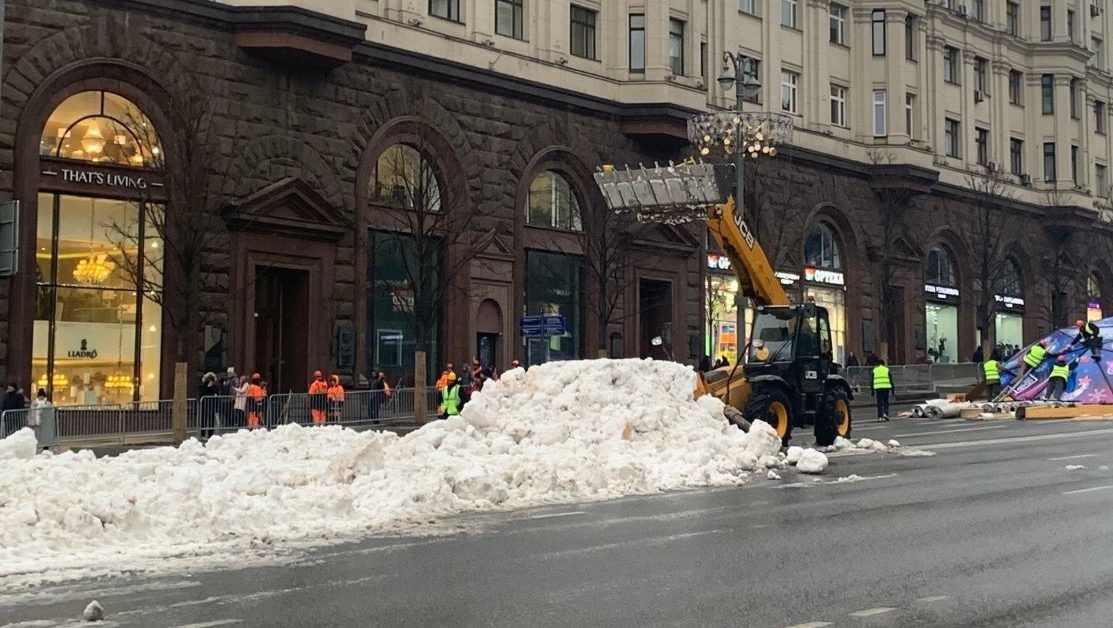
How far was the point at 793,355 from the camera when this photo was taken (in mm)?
24234

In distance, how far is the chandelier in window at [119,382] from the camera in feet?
100

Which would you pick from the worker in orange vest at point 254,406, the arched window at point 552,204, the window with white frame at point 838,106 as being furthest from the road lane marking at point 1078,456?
the window with white frame at point 838,106

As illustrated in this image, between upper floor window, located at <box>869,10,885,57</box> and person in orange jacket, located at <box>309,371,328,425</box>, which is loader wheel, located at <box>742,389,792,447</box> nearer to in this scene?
person in orange jacket, located at <box>309,371,328,425</box>

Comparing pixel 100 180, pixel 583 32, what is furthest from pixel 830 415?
pixel 583 32

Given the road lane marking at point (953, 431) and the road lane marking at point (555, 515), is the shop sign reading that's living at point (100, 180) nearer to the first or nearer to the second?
the road lane marking at point (953, 431)

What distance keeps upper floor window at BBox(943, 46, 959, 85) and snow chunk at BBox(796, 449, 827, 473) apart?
4455cm

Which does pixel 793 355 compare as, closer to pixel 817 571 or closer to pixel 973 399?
pixel 817 571

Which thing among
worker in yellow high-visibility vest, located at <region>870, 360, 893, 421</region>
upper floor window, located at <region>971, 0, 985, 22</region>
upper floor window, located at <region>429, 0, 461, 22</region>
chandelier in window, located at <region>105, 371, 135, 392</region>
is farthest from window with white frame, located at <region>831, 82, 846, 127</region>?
chandelier in window, located at <region>105, 371, 135, 392</region>

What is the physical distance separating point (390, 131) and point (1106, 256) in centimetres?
4874

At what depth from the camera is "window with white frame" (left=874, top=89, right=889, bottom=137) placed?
55438 mm

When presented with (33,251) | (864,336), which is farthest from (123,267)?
(864,336)

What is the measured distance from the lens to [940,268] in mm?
59688

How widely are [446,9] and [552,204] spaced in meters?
6.99

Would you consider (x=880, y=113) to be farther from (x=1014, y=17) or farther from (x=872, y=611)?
(x=872, y=611)
